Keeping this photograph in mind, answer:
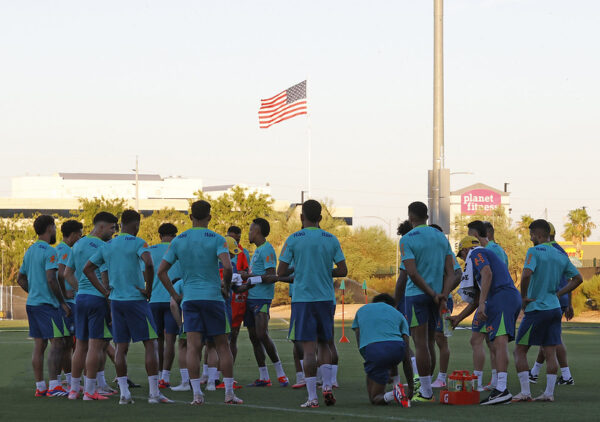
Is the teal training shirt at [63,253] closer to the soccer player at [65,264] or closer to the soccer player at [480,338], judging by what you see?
the soccer player at [65,264]

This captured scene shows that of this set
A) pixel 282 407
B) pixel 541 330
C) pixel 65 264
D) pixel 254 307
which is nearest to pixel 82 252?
pixel 65 264

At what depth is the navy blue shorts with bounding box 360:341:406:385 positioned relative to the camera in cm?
1095

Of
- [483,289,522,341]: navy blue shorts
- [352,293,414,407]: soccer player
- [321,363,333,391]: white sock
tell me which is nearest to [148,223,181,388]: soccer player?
[321,363,333,391]: white sock

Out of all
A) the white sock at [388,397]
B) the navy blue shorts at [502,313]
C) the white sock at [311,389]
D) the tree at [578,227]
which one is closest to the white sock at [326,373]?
the white sock at [311,389]

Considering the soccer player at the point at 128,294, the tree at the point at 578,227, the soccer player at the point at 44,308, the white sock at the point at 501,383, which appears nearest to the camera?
the white sock at the point at 501,383

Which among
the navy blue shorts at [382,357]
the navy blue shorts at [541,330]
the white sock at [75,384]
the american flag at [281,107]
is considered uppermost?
the american flag at [281,107]

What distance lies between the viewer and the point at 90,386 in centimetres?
1197

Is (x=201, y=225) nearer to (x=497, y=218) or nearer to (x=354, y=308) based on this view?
(x=354, y=308)

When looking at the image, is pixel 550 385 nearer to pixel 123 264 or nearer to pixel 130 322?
pixel 130 322

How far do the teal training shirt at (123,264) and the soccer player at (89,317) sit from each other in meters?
0.26

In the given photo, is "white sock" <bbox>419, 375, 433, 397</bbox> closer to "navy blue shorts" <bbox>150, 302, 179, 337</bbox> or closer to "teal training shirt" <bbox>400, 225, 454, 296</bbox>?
"teal training shirt" <bbox>400, 225, 454, 296</bbox>

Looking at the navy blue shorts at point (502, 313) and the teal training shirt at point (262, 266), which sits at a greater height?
the teal training shirt at point (262, 266)

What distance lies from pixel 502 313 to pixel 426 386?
1228mm

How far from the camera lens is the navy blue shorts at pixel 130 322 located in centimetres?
1161
